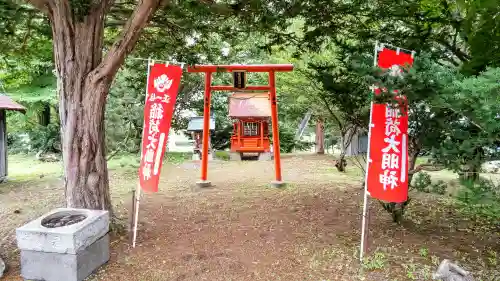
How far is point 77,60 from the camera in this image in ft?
15.3

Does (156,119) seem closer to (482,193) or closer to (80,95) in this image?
(80,95)

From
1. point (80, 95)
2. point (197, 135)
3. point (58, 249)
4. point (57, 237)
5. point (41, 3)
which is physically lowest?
point (58, 249)

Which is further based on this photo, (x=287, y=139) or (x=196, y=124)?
(x=287, y=139)

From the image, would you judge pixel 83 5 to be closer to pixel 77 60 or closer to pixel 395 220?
pixel 77 60

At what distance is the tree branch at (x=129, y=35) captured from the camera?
4.41 metres

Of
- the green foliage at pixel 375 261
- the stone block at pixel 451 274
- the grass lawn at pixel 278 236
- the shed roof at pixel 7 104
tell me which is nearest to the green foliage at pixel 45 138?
the shed roof at pixel 7 104

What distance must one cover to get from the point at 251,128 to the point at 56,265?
39.5 ft

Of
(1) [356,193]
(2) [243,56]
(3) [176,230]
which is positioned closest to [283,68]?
(1) [356,193]

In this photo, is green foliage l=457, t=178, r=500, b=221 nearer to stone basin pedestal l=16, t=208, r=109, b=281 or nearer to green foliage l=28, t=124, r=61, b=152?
stone basin pedestal l=16, t=208, r=109, b=281

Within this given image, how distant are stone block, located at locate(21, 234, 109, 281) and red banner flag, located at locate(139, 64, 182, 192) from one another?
1036mm

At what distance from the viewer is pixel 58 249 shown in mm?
3742

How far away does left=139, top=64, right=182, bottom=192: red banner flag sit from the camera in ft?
15.1

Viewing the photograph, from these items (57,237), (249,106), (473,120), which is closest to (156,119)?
(57,237)

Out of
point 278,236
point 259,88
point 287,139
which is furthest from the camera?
point 287,139
